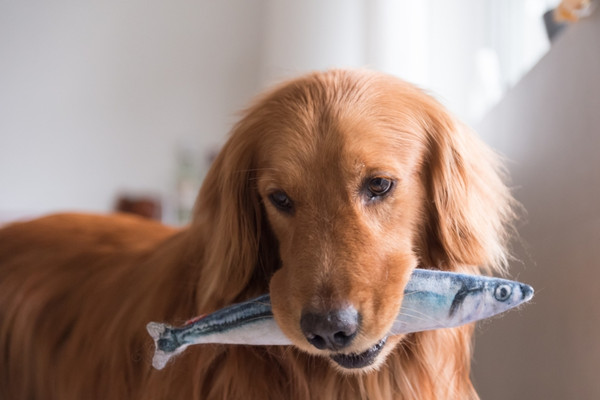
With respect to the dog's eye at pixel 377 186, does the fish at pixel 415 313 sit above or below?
below

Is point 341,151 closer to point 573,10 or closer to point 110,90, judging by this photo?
point 573,10

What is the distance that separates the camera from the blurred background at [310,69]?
109 cm

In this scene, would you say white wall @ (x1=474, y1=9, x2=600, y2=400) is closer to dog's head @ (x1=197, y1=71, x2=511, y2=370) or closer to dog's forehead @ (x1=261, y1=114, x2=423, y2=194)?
dog's head @ (x1=197, y1=71, x2=511, y2=370)

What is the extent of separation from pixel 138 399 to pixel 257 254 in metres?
0.40

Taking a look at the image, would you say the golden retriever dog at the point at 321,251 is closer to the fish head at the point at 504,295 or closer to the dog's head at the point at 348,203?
the dog's head at the point at 348,203

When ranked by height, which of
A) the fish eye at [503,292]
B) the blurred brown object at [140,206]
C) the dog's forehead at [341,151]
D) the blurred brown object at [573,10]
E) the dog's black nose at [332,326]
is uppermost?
the blurred brown object at [573,10]

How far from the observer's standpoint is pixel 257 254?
1200 mm

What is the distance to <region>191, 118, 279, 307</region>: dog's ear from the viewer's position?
116 cm

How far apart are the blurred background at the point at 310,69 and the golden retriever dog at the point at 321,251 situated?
136 millimetres

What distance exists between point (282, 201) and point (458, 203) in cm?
34

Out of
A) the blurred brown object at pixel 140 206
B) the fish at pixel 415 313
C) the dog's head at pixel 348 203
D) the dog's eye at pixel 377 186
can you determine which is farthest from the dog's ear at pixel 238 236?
the blurred brown object at pixel 140 206

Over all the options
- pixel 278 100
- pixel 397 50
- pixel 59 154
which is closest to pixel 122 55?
pixel 59 154

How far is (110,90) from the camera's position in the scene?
4043 millimetres

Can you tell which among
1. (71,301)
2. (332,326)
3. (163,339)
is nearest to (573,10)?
(332,326)
